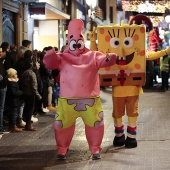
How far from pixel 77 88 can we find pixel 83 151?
145cm

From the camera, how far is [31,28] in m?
20.4

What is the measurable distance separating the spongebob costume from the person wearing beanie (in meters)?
2.55

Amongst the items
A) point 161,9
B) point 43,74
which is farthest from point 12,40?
point 161,9

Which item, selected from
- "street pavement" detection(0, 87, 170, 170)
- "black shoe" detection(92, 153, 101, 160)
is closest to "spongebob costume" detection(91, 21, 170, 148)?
"street pavement" detection(0, 87, 170, 170)

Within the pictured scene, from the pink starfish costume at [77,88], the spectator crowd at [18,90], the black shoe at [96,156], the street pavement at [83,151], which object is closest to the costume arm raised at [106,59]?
the pink starfish costume at [77,88]

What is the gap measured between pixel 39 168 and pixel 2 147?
1983mm

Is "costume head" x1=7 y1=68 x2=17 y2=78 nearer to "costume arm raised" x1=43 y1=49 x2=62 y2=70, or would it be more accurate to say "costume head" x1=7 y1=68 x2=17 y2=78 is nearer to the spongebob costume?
the spongebob costume

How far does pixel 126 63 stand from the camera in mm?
8789

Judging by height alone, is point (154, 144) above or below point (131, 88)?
below

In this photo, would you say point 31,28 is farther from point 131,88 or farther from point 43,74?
point 131,88

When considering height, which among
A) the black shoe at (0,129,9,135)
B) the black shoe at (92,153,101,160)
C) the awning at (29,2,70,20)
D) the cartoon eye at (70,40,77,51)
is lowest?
the black shoe at (0,129,9,135)

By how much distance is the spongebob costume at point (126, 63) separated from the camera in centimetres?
877

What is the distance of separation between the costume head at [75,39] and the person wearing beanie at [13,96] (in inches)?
122

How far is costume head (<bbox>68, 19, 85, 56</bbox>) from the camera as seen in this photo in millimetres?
7816
